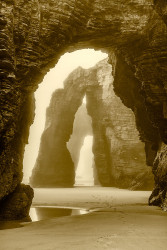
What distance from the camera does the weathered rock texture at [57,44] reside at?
823 centimetres

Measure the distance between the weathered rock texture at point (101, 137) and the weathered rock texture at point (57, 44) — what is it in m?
17.6

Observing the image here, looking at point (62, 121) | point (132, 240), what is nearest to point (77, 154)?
point (62, 121)

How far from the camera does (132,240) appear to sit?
457cm

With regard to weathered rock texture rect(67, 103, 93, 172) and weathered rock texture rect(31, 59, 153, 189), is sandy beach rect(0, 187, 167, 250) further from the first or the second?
weathered rock texture rect(67, 103, 93, 172)

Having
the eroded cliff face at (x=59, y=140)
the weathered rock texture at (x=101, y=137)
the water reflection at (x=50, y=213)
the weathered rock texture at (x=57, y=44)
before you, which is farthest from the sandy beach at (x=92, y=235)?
the eroded cliff face at (x=59, y=140)

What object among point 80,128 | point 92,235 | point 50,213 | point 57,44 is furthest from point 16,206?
point 80,128

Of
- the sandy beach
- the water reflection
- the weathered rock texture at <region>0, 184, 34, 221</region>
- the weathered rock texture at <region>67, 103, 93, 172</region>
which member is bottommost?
the water reflection

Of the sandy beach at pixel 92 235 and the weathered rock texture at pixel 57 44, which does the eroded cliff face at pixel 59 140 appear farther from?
the sandy beach at pixel 92 235

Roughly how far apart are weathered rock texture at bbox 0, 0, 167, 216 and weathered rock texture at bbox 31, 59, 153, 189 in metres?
17.6

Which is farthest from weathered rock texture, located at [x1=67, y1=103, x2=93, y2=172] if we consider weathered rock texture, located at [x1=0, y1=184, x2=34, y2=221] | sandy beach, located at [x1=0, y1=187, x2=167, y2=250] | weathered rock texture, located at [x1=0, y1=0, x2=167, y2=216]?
sandy beach, located at [x1=0, y1=187, x2=167, y2=250]

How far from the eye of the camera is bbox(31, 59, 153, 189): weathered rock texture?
99.4 feet

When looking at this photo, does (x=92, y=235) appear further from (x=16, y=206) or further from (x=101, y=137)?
(x=101, y=137)

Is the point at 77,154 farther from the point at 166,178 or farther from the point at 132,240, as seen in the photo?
the point at 132,240

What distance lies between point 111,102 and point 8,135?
2728 cm
